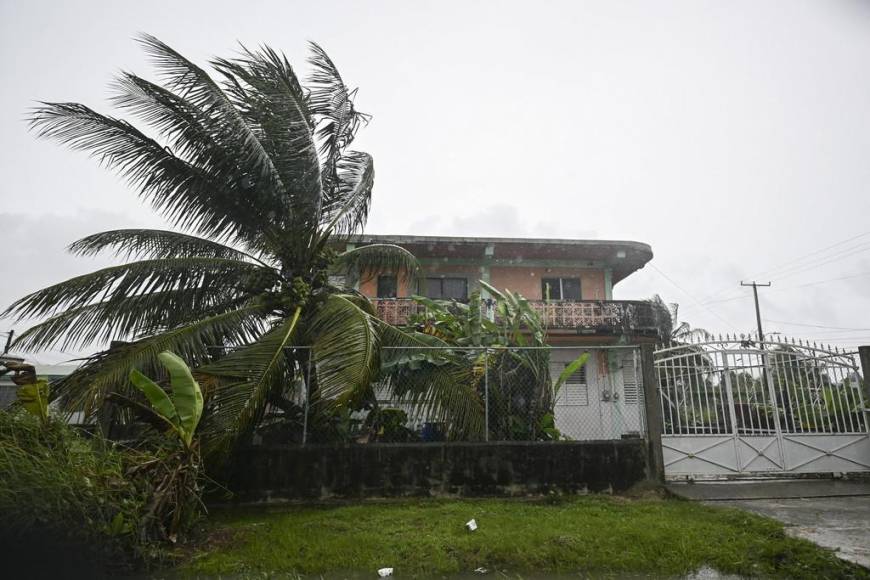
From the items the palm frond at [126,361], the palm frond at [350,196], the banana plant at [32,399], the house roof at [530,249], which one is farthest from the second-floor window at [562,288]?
the banana plant at [32,399]

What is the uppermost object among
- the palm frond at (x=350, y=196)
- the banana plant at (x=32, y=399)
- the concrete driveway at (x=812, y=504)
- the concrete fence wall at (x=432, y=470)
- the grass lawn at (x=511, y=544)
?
the palm frond at (x=350, y=196)

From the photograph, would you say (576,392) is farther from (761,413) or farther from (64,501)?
(64,501)

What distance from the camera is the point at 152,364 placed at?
21.4ft

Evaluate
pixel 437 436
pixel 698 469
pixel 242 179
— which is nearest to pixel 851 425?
pixel 698 469

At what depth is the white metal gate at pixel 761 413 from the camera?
24.2 ft

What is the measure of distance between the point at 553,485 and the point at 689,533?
6.66 feet

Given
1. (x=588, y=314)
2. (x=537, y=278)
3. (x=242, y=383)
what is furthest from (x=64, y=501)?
(x=537, y=278)

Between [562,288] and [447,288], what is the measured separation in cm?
390

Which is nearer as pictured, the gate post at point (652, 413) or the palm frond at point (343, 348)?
the palm frond at point (343, 348)

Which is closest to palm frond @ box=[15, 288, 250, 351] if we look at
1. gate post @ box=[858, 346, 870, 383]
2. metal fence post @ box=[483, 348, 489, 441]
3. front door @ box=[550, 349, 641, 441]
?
metal fence post @ box=[483, 348, 489, 441]

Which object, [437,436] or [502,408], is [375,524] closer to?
[437,436]

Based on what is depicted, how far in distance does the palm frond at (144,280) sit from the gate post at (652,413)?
5775mm

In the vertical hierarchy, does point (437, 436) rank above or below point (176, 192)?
below

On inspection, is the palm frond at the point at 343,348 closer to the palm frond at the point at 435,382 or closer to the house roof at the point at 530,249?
the palm frond at the point at 435,382
